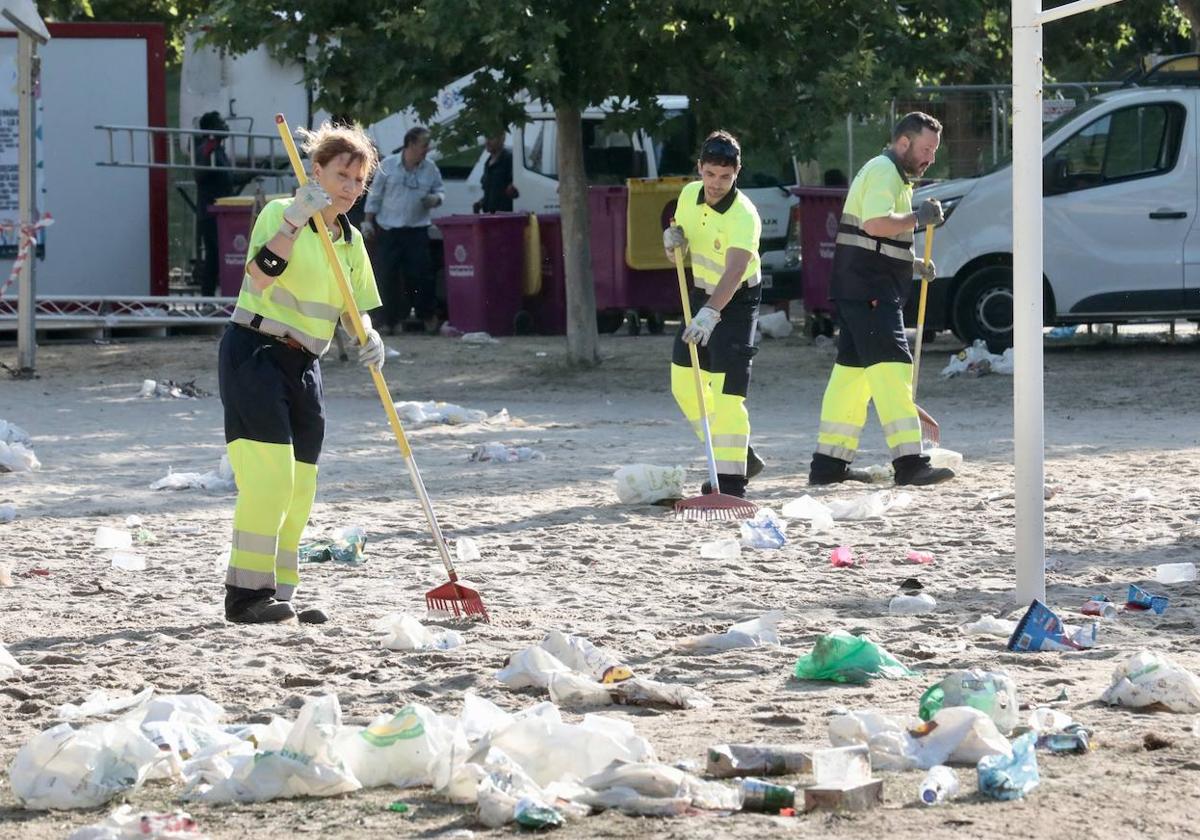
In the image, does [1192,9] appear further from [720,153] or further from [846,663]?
[846,663]

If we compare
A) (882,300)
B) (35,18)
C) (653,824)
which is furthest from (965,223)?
(653,824)

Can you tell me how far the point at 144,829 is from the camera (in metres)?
4.17

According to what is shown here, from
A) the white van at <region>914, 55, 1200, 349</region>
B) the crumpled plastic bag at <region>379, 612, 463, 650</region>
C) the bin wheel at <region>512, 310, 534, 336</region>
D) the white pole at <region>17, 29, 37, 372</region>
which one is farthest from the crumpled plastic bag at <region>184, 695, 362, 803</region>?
the bin wheel at <region>512, 310, 534, 336</region>

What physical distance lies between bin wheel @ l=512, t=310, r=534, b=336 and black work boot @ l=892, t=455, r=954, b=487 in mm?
9507

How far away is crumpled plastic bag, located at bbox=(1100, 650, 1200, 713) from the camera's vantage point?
530 centimetres

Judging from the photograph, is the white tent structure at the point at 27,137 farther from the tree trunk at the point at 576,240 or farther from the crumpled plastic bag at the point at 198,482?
the crumpled plastic bag at the point at 198,482

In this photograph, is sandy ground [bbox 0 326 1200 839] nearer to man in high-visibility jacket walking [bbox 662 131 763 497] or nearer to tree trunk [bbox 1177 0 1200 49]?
man in high-visibility jacket walking [bbox 662 131 763 497]

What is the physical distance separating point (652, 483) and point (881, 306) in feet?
5.03

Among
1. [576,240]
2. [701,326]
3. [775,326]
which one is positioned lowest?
[775,326]

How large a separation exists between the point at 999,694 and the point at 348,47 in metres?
10.4

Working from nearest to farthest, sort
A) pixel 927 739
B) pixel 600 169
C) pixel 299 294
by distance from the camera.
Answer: pixel 927 739 → pixel 299 294 → pixel 600 169

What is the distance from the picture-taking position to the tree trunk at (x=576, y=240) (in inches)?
611

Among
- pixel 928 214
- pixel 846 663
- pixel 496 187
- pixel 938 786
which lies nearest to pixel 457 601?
pixel 846 663

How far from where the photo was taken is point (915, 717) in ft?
17.3
